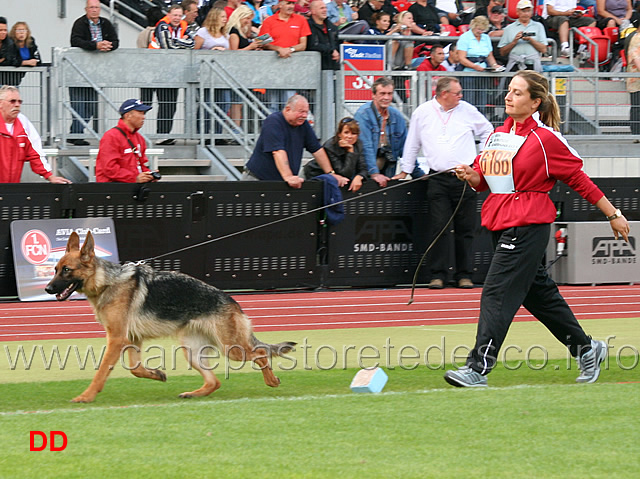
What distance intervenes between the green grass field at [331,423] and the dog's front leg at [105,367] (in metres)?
0.10

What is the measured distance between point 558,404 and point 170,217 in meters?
8.17

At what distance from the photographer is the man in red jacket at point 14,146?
1383 cm

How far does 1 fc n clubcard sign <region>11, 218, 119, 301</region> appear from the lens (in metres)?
13.6

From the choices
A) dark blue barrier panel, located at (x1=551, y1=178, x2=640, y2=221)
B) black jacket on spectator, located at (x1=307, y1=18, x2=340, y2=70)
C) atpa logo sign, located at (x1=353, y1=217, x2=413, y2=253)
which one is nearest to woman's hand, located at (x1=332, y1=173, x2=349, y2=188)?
atpa logo sign, located at (x1=353, y1=217, x2=413, y2=253)

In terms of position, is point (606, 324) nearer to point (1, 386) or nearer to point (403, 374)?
point (403, 374)

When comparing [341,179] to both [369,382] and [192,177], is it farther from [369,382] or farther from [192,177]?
[369,382]

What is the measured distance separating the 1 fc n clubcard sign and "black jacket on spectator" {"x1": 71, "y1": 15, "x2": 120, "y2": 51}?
4215 millimetres

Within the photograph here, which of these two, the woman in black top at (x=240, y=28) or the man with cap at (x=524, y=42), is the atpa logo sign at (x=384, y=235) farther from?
the man with cap at (x=524, y=42)

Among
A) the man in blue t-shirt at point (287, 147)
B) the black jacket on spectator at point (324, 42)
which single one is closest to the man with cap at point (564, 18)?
the black jacket on spectator at point (324, 42)

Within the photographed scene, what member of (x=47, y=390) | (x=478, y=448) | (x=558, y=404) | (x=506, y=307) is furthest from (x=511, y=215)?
(x=47, y=390)

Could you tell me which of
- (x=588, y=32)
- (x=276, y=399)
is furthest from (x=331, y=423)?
(x=588, y=32)

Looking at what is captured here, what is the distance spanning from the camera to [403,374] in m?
8.64

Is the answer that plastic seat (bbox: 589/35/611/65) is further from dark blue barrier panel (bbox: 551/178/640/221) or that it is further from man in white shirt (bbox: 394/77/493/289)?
man in white shirt (bbox: 394/77/493/289)

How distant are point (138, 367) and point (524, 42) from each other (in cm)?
1359
